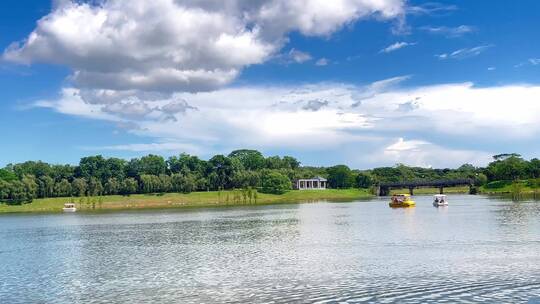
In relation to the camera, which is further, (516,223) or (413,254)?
(516,223)

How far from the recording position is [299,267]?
43.8 m

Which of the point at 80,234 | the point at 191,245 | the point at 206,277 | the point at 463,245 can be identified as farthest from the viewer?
the point at 80,234

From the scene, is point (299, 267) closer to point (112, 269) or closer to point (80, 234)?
point (112, 269)

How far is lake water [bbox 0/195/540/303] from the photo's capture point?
108ft

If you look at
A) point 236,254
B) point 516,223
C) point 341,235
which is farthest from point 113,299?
point 516,223

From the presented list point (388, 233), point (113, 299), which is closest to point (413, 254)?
point (388, 233)

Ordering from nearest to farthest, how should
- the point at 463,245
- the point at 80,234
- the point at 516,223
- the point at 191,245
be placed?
the point at 463,245, the point at 191,245, the point at 516,223, the point at 80,234

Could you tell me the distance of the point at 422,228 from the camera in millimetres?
74688

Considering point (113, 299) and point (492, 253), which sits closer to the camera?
point (113, 299)

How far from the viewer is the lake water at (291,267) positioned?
108 ft

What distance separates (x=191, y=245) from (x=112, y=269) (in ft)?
57.4

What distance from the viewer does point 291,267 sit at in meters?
44.0

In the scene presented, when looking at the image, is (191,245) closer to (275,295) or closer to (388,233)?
(388,233)

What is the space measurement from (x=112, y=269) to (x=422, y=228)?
42919 millimetres
